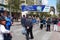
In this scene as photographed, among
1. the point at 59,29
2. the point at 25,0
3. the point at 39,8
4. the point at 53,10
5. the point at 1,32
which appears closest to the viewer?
the point at 1,32

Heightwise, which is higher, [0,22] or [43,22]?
[0,22]

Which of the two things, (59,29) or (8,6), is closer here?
(59,29)

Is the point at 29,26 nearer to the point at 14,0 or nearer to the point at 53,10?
the point at 14,0

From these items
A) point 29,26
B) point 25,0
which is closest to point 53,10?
point 25,0

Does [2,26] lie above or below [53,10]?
above

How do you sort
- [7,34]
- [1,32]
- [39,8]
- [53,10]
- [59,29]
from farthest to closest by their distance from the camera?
[53,10]
[39,8]
[59,29]
[7,34]
[1,32]

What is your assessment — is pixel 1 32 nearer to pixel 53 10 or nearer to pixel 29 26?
pixel 29 26

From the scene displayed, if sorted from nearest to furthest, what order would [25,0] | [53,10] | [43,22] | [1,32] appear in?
[1,32] → [43,22] → [25,0] → [53,10]

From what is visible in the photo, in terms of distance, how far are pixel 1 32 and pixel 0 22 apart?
0.38 metres

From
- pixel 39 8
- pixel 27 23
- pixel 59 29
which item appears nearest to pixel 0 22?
pixel 27 23

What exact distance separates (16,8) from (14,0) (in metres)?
2.22

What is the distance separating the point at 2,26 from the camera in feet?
29.9

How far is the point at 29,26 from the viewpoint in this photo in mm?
16406

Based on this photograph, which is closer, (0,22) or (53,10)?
(0,22)
